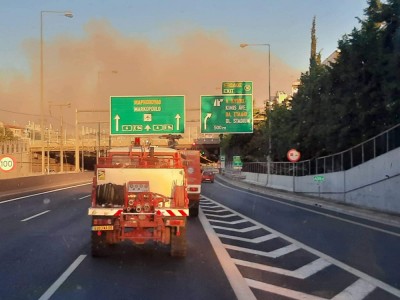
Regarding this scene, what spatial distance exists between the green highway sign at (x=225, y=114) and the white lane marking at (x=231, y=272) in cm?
2189

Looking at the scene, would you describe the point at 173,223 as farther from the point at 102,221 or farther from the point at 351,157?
the point at 351,157

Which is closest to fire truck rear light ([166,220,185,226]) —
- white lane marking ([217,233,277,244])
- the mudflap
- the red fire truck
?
the red fire truck

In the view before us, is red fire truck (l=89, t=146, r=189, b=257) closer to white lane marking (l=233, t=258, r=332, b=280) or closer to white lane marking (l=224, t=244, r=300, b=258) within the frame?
white lane marking (l=233, t=258, r=332, b=280)

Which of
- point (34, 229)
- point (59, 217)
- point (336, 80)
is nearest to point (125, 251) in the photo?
point (34, 229)

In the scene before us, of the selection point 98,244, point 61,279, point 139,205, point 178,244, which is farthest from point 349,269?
point 61,279

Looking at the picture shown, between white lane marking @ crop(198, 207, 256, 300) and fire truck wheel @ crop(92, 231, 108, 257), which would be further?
fire truck wheel @ crop(92, 231, 108, 257)

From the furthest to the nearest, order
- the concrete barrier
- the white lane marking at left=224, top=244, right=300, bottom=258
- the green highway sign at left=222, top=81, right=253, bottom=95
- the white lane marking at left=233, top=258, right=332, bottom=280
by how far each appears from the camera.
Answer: the green highway sign at left=222, top=81, right=253, bottom=95 → the concrete barrier → the white lane marking at left=224, top=244, right=300, bottom=258 → the white lane marking at left=233, top=258, right=332, bottom=280

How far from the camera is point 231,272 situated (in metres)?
9.34

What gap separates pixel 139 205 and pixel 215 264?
1835 mm

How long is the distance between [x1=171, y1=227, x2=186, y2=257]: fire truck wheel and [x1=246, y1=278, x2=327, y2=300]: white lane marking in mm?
2246

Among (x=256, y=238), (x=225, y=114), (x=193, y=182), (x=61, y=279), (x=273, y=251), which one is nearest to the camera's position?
(x=61, y=279)

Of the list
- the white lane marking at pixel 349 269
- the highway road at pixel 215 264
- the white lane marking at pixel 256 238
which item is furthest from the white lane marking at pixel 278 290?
the white lane marking at pixel 256 238

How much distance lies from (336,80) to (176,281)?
80.5 ft

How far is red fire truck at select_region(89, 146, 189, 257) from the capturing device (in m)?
10.3
